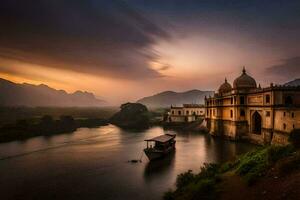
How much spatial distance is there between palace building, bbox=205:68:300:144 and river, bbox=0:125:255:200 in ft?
16.5

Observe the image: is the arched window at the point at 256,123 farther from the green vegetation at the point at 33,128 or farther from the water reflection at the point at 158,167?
the green vegetation at the point at 33,128

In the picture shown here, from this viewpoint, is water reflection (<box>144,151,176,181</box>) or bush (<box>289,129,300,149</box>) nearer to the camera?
bush (<box>289,129,300,149</box>)

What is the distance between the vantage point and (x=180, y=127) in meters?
97.8

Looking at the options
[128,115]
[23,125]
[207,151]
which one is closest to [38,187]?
[207,151]

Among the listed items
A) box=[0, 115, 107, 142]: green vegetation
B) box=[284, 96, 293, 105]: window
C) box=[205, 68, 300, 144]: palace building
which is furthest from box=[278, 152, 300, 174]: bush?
→ box=[0, 115, 107, 142]: green vegetation

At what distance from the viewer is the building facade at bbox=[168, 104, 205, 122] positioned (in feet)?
341

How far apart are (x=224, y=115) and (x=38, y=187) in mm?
50052

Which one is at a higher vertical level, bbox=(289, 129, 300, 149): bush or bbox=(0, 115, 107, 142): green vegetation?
bbox=(289, 129, 300, 149): bush

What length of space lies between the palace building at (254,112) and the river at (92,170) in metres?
5.02

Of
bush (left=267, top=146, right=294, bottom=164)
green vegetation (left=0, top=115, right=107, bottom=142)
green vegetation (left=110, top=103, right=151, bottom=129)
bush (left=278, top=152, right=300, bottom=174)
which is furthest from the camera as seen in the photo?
green vegetation (left=110, top=103, right=151, bottom=129)

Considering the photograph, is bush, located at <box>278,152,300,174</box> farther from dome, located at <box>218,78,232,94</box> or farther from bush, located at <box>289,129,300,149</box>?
dome, located at <box>218,78,232,94</box>

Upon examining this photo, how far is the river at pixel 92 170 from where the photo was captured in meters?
27.1

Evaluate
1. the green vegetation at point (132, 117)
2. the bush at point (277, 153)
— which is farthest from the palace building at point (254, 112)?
the green vegetation at point (132, 117)

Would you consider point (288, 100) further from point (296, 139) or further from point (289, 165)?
point (289, 165)
